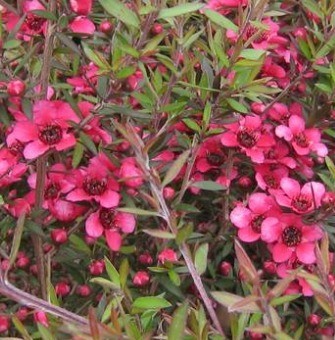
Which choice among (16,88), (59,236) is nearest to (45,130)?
(16,88)

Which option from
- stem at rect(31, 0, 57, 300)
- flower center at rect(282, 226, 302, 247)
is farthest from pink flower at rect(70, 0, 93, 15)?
flower center at rect(282, 226, 302, 247)

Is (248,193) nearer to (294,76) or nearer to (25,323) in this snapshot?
(294,76)

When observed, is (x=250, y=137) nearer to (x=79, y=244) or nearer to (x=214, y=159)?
(x=214, y=159)

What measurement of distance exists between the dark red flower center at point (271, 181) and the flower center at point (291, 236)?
140mm

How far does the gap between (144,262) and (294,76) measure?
22.9 inches

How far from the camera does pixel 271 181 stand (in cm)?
160

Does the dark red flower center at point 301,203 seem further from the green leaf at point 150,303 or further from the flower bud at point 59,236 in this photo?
the flower bud at point 59,236

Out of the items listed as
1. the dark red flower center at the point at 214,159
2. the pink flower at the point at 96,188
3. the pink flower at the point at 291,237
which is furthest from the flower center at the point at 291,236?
the pink flower at the point at 96,188

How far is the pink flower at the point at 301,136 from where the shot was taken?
161 cm

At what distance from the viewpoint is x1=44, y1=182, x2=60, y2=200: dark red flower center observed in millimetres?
1549

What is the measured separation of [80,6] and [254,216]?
58 centimetres

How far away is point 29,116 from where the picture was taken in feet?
4.70

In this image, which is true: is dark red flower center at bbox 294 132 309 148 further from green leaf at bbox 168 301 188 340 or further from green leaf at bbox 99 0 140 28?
green leaf at bbox 168 301 188 340

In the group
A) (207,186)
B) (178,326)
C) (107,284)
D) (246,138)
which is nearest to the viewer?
(178,326)
